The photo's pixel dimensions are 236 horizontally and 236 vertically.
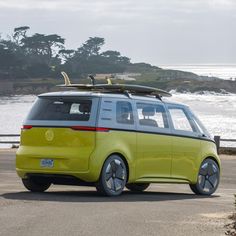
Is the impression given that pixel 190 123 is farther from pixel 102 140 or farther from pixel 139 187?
pixel 102 140

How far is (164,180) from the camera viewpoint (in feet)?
53.7

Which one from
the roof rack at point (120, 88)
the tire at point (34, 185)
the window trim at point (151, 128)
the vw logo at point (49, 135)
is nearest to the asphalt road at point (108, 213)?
the tire at point (34, 185)

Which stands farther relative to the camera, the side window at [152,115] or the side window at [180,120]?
the side window at [180,120]

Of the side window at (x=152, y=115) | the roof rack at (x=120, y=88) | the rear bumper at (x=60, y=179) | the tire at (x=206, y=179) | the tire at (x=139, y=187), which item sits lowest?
the tire at (x=139, y=187)

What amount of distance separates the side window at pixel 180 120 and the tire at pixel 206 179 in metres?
0.68

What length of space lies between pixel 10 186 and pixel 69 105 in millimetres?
2547

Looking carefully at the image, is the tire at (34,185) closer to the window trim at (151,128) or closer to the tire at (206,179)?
the window trim at (151,128)

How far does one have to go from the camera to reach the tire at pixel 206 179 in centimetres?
1706

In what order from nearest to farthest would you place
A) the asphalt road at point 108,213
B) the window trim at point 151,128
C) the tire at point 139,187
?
the asphalt road at point 108,213 → the window trim at point 151,128 → the tire at point 139,187

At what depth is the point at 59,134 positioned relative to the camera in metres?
15.0

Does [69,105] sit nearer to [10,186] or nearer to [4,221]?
[10,186]

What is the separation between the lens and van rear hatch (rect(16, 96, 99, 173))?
1484 centimetres

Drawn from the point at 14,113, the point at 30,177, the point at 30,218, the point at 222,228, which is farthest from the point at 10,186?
the point at 14,113

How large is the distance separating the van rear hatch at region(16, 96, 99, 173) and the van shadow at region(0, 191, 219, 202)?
444 millimetres
